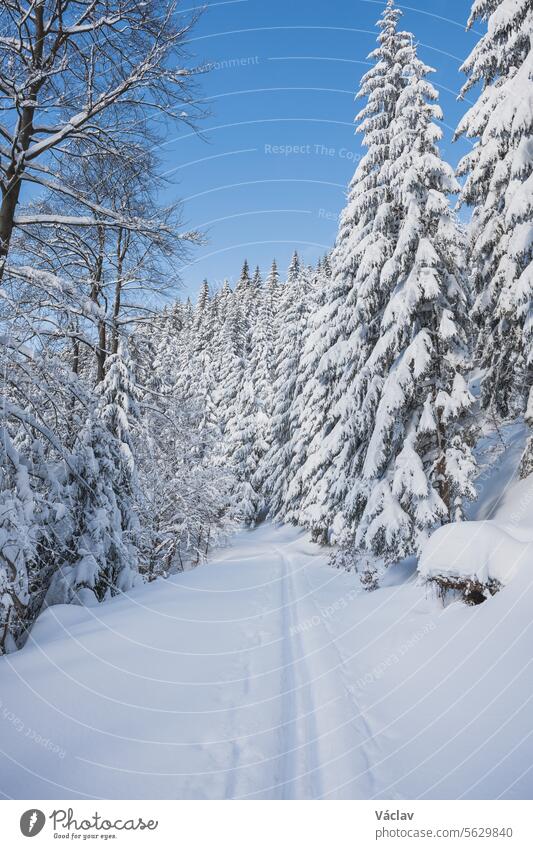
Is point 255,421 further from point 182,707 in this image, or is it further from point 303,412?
point 182,707

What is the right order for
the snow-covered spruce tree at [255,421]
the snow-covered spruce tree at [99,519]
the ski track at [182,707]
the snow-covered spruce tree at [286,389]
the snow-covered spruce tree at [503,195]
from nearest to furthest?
the ski track at [182,707] < the snow-covered spruce tree at [99,519] < the snow-covered spruce tree at [503,195] < the snow-covered spruce tree at [286,389] < the snow-covered spruce tree at [255,421]

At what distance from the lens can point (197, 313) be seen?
66.5 m

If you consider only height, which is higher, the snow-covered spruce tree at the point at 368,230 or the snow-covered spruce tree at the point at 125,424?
the snow-covered spruce tree at the point at 368,230

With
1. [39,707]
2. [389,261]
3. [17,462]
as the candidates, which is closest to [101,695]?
[39,707]

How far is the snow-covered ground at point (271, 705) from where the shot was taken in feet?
10.5

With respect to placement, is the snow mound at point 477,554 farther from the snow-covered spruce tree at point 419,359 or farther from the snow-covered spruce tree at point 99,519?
the snow-covered spruce tree at point 99,519

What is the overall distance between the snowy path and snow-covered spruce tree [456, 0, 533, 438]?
7.20 metres

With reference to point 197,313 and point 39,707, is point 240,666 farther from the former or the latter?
point 197,313

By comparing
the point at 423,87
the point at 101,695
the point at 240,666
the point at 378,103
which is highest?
the point at 378,103

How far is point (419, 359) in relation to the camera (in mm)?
10898

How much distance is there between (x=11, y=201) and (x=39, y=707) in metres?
5.31
